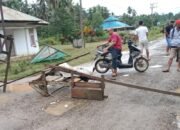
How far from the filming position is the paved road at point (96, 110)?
6.72 metres

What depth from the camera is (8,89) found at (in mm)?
11281

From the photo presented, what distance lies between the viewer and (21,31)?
28.8 metres

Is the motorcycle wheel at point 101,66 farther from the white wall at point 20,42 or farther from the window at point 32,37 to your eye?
the window at point 32,37

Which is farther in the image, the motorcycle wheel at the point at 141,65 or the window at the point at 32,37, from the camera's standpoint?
the window at the point at 32,37

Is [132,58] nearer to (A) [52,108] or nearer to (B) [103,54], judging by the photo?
(B) [103,54]

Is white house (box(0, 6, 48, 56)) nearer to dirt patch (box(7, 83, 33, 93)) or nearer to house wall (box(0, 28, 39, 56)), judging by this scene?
house wall (box(0, 28, 39, 56))

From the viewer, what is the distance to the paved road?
22.1 feet

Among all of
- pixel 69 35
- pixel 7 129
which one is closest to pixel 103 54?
pixel 7 129

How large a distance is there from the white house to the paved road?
55.7ft

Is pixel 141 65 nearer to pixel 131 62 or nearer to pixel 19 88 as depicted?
pixel 131 62

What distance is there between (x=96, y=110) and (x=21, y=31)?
22108mm

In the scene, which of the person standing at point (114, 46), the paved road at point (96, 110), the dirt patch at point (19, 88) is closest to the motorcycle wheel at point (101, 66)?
the person standing at point (114, 46)

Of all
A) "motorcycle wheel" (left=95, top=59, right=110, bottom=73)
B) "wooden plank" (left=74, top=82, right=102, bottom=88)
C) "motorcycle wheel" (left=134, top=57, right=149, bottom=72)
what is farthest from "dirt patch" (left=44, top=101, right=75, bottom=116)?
"motorcycle wheel" (left=134, top=57, right=149, bottom=72)

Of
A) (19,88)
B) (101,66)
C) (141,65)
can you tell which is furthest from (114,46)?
(19,88)
